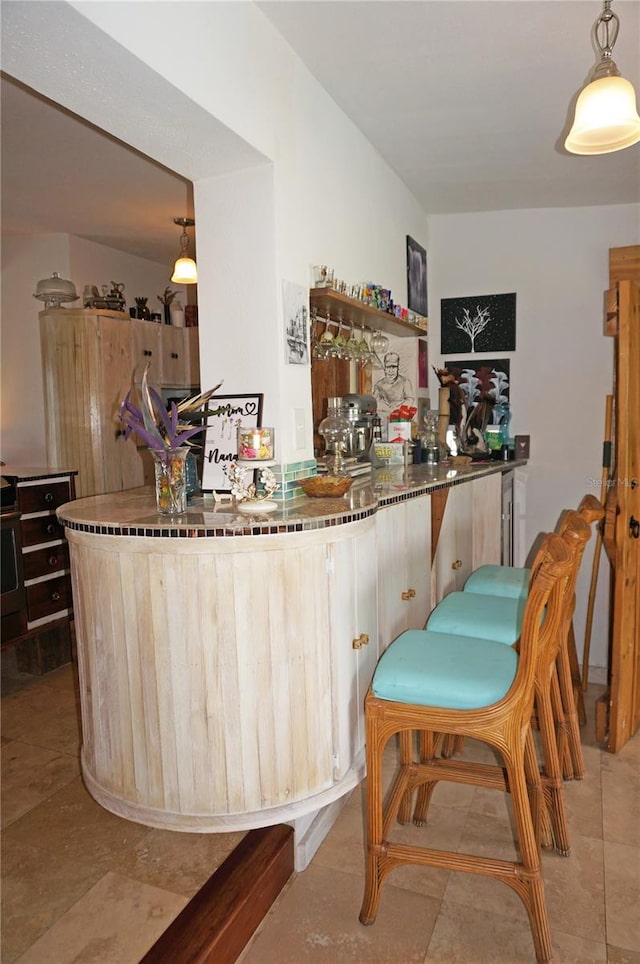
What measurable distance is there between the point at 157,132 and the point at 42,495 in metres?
2.10

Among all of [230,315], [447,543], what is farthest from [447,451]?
[230,315]

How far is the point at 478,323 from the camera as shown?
4277mm

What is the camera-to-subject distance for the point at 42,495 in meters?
3.42

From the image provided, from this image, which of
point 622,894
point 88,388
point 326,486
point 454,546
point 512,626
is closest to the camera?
point 622,894

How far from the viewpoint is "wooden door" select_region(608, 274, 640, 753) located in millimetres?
2545

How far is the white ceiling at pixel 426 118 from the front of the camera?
2.15 meters

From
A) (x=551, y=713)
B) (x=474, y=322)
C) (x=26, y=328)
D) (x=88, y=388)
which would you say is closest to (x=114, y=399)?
(x=88, y=388)

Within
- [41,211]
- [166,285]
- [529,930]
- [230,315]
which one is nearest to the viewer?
[529,930]

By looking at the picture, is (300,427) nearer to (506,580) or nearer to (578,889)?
(506,580)

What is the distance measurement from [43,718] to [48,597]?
0.79m

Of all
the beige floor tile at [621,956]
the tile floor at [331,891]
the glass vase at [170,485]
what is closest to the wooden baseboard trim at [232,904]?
the tile floor at [331,891]

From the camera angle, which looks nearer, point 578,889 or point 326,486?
point 578,889

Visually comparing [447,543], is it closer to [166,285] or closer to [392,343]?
[392,343]

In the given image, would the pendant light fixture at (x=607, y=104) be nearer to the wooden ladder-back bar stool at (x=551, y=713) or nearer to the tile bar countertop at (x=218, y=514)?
the wooden ladder-back bar stool at (x=551, y=713)
